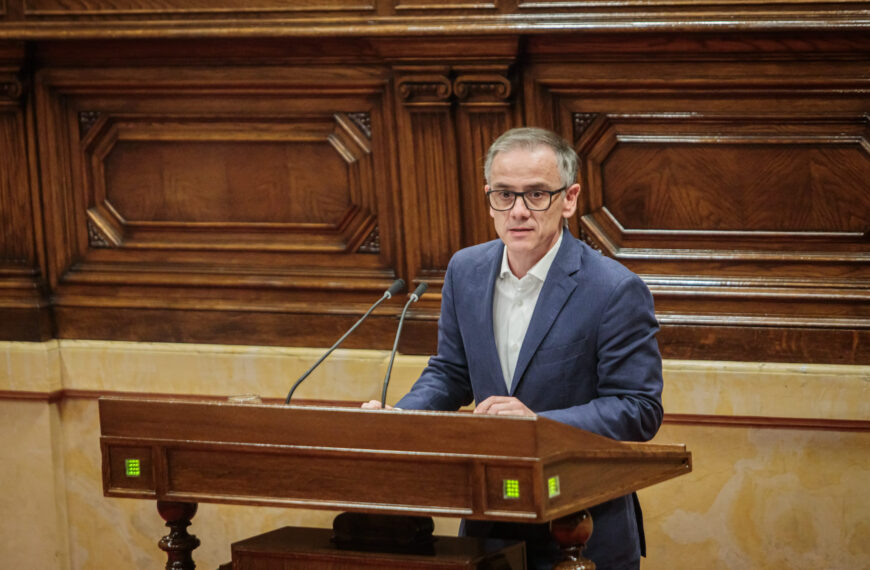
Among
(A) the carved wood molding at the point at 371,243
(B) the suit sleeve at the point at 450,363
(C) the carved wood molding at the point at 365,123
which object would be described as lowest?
(B) the suit sleeve at the point at 450,363

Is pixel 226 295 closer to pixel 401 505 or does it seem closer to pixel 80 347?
pixel 80 347

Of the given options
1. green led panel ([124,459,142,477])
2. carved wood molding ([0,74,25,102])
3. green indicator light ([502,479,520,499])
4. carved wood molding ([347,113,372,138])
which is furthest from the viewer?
carved wood molding ([0,74,25,102])

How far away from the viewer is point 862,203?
404cm

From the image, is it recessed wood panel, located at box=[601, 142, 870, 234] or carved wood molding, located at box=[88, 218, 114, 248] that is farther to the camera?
carved wood molding, located at box=[88, 218, 114, 248]

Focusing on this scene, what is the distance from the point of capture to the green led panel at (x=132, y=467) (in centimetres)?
273

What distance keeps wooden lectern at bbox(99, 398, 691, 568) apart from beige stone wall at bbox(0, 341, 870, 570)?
1.44 metres

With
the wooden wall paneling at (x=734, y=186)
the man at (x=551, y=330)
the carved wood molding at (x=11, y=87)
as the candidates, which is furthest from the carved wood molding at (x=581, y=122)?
the carved wood molding at (x=11, y=87)

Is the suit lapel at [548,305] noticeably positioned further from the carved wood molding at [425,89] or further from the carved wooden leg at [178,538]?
Answer: the carved wood molding at [425,89]

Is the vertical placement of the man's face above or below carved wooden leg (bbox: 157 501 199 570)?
above

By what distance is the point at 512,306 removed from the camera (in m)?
3.05

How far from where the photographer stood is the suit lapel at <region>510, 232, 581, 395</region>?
2887mm

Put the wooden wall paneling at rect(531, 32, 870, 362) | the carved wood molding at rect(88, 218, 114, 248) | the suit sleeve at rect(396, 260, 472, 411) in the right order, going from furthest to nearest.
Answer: the carved wood molding at rect(88, 218, 114, 248), the wooden wall paneling at rect(531, 32, 870, 362), the suit sleeve at rect(396, 260, 472, 411)

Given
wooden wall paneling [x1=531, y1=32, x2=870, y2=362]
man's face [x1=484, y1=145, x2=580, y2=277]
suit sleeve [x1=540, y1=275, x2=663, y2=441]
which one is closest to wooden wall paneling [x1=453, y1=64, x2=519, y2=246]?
wooden wall paneling [x1=531, y1=32, x2=870, y2=362]

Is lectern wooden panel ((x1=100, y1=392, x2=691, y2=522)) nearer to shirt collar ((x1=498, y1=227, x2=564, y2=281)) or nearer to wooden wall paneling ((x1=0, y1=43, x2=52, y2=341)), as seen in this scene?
shirt collar ((x1=498, y1=227, x2=564, y2=281))
